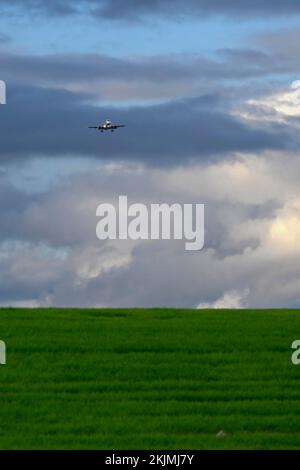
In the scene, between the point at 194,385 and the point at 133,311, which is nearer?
the point at 194,385

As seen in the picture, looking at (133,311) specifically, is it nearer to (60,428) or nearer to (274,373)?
(274,373)

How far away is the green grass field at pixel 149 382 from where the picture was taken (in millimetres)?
23875

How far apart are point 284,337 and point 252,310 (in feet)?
17.8

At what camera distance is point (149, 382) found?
27.4 m

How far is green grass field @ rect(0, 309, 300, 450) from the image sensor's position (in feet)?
78.3

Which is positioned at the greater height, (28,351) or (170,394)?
(28,351)

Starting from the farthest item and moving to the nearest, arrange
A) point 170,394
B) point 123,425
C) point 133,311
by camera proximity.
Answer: point 133,311
point 170,394
point 123,425

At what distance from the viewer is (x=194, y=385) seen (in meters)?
27.2

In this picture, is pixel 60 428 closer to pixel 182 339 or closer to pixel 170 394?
pixel 170 394
